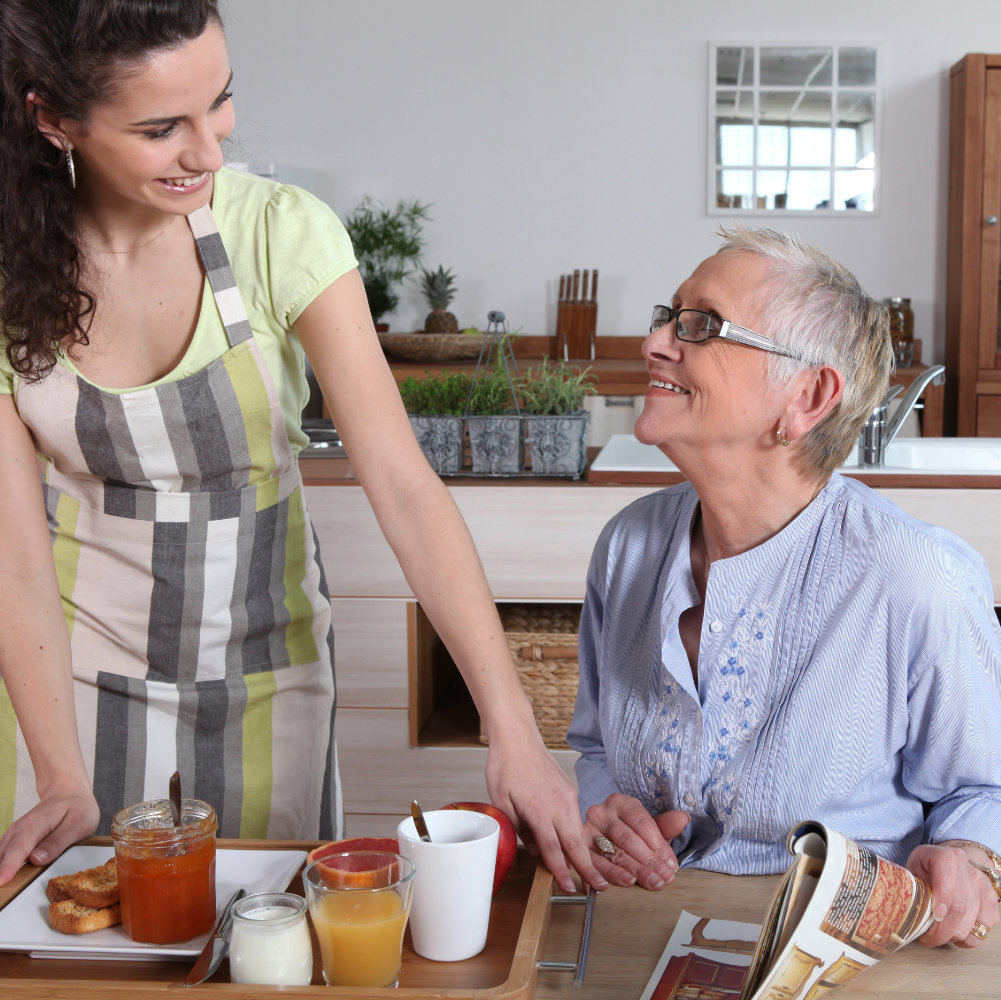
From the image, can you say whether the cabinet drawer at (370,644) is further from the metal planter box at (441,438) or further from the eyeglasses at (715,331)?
the eyeglasses at (715,331)

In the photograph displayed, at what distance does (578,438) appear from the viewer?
2658mm

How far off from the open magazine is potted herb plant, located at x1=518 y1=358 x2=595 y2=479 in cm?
184

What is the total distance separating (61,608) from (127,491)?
0.54ft

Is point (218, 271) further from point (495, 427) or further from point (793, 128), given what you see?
point (793, 128)

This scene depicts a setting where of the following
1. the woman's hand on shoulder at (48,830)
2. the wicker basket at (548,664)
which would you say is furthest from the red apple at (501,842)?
the wicker basket at (548,664)

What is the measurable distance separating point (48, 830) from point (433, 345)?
3.91 meters

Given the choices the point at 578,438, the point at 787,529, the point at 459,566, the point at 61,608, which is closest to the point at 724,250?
the point at 787,529

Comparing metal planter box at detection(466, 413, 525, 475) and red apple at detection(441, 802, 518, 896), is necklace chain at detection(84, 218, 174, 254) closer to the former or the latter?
red apple at detection(441, 802, 518, 896)

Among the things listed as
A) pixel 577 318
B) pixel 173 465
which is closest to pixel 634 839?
pixel 173 465

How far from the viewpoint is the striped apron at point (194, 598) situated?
4.25 feet

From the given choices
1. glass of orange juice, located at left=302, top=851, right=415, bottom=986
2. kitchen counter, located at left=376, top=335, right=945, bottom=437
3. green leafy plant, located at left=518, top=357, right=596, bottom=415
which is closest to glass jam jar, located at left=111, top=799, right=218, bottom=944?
glass of orange juice, located at left=302, top=851, right=415, bottom=986

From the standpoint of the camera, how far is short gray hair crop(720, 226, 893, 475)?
129 cm

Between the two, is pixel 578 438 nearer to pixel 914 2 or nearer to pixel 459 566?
pixel 459 566

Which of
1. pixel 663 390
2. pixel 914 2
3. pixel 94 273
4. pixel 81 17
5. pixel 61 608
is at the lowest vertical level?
pixel 61 608
